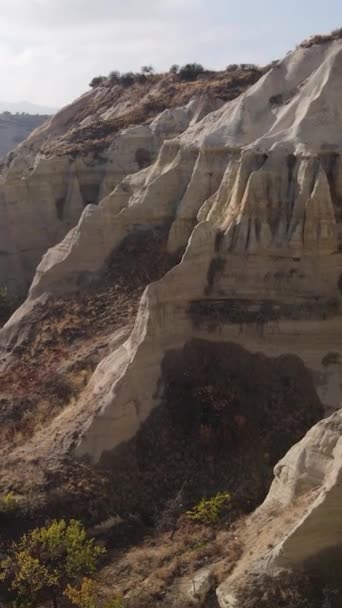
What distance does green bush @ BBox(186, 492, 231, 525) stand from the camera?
1830cm

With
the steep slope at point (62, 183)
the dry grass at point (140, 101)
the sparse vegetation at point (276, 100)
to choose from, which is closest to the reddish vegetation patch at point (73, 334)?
the sparse vegetation at point (276, 100)

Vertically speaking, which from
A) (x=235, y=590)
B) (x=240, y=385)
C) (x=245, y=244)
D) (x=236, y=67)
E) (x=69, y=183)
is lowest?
(x=235, y=590)

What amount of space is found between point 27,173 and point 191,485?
91.1 feet

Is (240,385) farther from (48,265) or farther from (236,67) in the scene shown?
(236,67)

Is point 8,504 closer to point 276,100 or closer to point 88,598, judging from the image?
point 88,598

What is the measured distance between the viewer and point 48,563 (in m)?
17.4

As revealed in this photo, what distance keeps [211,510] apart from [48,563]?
4621mm

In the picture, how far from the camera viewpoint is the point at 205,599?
14898 mm

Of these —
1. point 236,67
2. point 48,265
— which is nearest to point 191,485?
point 48,265

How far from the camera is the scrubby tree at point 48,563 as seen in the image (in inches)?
638

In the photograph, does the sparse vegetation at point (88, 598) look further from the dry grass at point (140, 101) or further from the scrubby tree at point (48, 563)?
the dry grass at point (140, 101)

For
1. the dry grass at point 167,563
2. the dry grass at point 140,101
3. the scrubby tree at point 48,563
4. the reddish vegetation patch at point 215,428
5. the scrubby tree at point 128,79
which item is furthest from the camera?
the scrubby tree at point 128,79

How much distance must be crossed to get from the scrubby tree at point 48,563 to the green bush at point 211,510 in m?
2.83

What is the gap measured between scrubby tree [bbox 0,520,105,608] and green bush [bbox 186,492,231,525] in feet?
9.28
